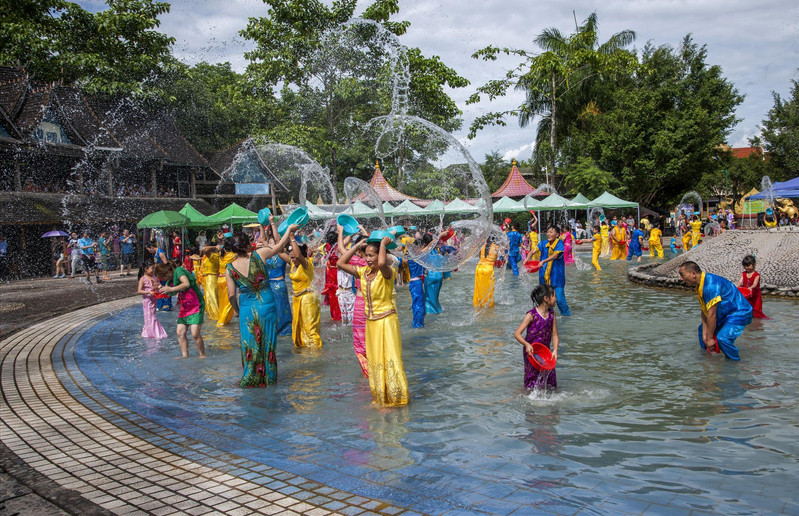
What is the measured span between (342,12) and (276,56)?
15.6 feet

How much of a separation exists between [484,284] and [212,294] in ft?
17.9

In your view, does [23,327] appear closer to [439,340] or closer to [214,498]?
[439,340]

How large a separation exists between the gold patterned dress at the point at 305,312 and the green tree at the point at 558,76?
81.8 feet

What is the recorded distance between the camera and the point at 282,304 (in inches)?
382

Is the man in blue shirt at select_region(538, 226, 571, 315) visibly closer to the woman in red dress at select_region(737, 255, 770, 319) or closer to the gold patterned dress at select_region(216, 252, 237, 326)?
the woman in red dress at select_region(737, 255, 770, 319)

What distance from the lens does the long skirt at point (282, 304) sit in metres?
9.39

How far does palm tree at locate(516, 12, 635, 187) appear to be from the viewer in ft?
110

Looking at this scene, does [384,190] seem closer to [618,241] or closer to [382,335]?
[618,241]

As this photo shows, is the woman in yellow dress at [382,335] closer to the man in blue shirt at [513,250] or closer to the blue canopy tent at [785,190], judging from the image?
the man in blue shirt at [513,250]

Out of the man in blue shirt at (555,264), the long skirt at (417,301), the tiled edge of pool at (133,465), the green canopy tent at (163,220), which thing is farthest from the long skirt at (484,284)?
the green canopy tent at (163,220)

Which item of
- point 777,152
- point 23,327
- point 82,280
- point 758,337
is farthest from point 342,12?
point 777,152

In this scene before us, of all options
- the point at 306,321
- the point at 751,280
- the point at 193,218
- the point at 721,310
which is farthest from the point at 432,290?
the point at 193,218

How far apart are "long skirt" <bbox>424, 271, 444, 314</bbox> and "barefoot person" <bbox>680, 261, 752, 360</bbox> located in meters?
5.19

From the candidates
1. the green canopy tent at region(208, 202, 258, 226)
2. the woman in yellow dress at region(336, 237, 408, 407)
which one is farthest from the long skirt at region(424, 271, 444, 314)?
the green canopy tent at region(208, 202, 258, 226)
